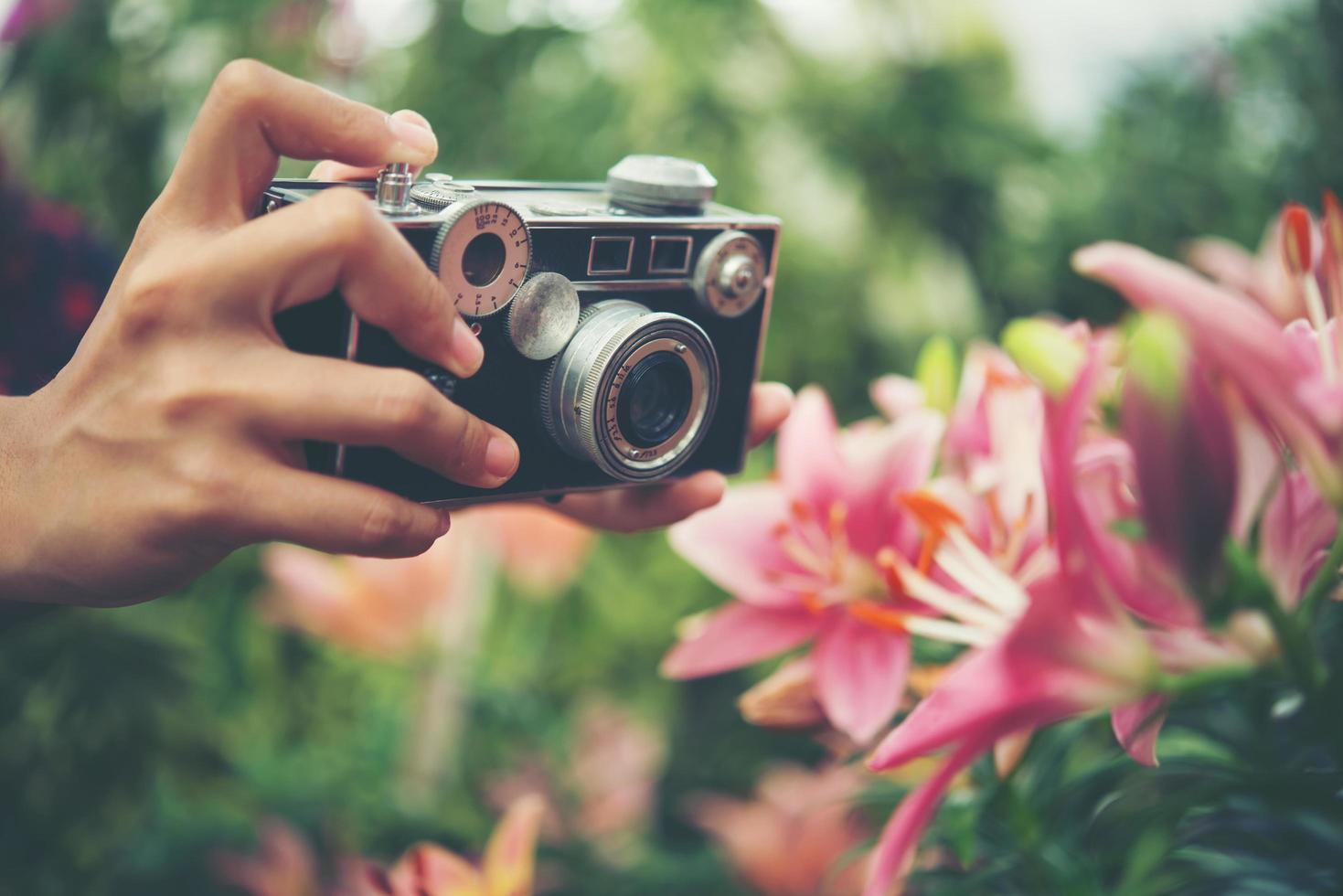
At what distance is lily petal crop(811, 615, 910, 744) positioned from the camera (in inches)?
12.9

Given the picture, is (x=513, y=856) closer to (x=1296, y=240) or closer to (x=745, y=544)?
(x=745, y=544)

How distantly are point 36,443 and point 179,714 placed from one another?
0.39 meters

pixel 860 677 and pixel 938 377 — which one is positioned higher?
pixel 938 377

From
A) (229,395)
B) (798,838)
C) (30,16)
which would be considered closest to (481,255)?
(229,395)

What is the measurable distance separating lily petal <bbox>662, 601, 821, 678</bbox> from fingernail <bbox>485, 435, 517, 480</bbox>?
92 mm

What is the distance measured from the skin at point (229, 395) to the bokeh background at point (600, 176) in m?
0.33

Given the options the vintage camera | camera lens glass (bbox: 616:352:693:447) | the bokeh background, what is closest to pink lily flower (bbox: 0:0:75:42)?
the bokeh background

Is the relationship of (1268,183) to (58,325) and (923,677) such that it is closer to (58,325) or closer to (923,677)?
(923,677)

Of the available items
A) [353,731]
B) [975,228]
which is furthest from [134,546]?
[975,228]

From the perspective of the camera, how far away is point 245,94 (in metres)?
0.31

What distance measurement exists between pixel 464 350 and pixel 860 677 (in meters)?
0.17

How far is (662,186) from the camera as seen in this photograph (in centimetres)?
42

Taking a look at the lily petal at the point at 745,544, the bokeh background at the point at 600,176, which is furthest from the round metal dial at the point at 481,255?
the bokeh background at the point at 600,176

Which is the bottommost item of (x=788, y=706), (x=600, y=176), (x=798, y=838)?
(x=798, y=838)
